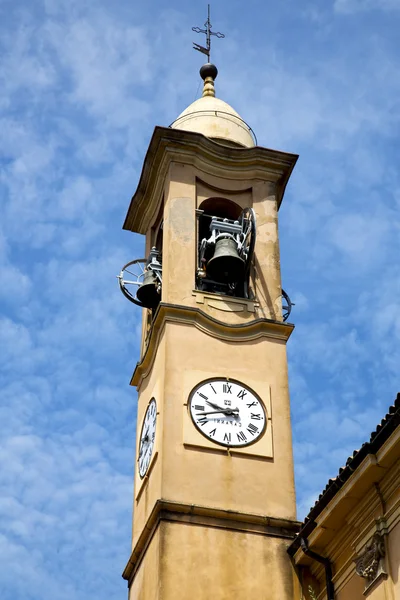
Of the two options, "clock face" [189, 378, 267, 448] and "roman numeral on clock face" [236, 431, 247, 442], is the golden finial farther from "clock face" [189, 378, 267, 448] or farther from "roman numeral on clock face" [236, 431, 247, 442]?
"roman numeral on clock face" [236, 431, 247, 442]

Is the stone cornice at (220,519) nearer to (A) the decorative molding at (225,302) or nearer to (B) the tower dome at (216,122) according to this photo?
(A) the decorative molding at (225,302)

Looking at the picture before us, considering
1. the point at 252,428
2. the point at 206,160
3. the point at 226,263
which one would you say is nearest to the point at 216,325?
the point at 226,263

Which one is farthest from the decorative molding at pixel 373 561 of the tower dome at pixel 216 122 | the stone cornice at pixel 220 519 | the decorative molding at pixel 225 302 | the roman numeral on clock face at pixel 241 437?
the tower dome at pixel 216 122

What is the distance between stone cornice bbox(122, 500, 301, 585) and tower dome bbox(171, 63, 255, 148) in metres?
8.47

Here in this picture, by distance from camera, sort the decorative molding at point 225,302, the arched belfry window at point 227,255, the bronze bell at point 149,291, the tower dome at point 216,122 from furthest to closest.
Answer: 1. the tower dome at point 216,122
2. the bronze bell at point 149,291
3. the arched belfry window at point 227,255
4. the decorative molding at point 225,302

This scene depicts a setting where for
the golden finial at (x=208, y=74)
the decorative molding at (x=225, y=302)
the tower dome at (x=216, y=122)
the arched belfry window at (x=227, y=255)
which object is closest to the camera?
the decorative molding at (x=225, y=302)

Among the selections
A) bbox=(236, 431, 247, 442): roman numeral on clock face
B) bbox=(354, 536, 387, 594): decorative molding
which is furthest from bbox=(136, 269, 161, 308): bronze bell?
bbox=(354, 536, 387, 594): decorative molding

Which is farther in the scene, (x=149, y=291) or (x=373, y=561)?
→ (x=149, y=291)

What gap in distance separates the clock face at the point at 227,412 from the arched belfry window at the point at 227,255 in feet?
7.51

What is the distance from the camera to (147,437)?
2111cm

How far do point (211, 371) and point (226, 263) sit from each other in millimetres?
2339

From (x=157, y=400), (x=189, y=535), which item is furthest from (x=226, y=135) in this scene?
(x=189, y=535)

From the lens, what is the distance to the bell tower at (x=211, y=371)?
18.6 metres

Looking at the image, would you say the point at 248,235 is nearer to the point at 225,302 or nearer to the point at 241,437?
the point at 225,302
